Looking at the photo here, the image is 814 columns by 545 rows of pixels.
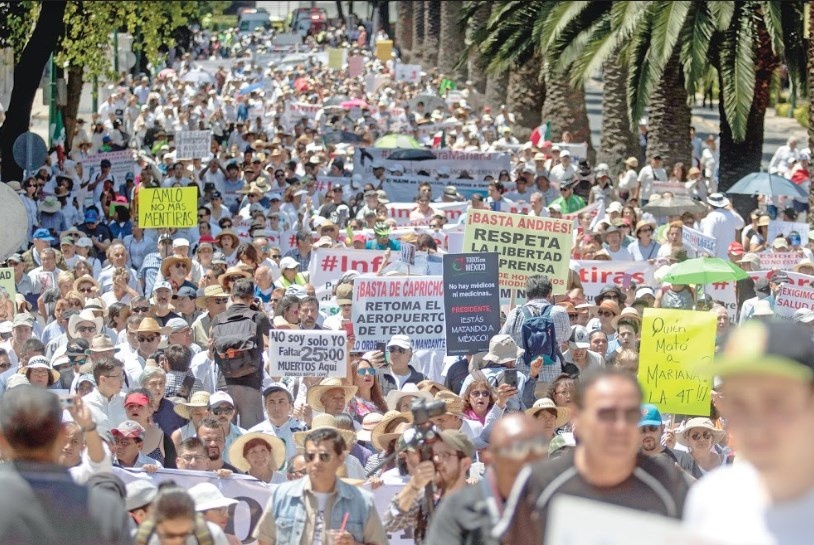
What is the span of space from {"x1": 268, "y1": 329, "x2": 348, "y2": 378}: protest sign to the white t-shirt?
6.93 meters

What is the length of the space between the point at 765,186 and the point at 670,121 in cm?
426

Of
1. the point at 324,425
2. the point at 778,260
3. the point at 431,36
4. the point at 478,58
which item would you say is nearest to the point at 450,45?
the point at 431,36

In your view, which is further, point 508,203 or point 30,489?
point 508,203

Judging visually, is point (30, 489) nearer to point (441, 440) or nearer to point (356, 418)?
point (441, 440)

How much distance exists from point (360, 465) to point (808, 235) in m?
9.46

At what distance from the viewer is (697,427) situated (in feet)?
31.6

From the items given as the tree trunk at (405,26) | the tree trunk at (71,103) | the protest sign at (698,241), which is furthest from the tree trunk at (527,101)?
the tree trunk at (405,26)

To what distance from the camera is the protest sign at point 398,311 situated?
1245 centimetres

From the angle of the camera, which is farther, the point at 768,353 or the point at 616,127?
the point at 616,127

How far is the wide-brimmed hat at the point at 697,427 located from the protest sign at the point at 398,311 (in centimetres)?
311

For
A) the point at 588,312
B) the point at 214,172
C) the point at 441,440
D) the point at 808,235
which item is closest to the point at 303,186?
the point at 214,172

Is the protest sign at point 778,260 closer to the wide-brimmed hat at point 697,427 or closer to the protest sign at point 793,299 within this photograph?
the protest sign at point 793,299

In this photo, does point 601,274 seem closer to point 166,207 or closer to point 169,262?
point 169,262

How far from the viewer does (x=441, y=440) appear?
6805 mm
